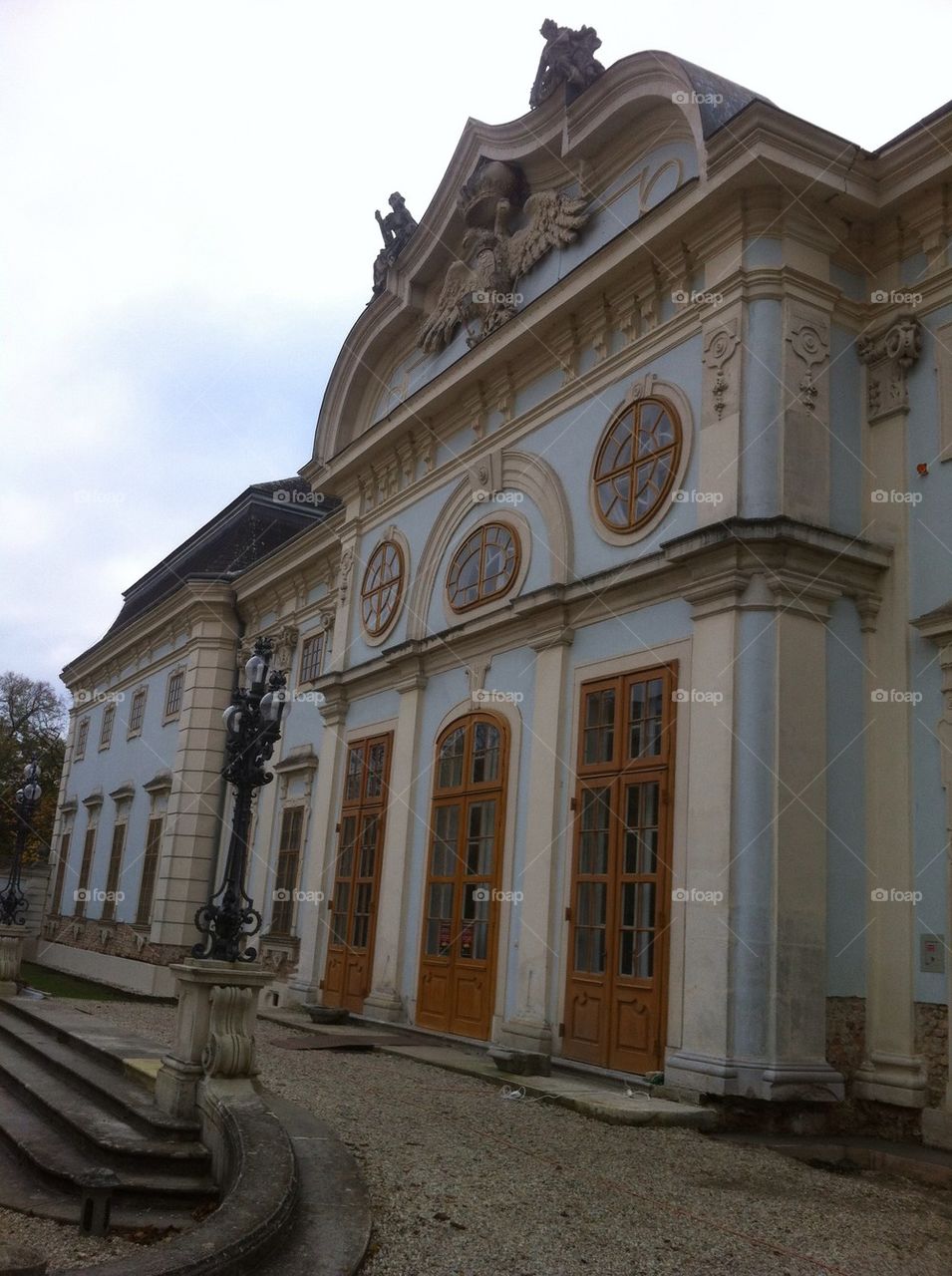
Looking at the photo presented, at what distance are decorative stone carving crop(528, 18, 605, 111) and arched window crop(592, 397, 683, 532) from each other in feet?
14.1

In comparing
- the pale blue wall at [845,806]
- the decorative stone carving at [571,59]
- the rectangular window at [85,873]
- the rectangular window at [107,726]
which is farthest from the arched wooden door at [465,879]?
the rectangular window at [107,726]

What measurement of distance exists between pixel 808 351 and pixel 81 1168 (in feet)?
28.1

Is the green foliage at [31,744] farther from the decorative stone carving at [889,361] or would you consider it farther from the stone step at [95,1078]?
the decorative stone carving at [889,361]

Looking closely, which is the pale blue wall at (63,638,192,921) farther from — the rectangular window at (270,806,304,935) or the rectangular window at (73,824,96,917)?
the rectangular window at (270,806,304,935)

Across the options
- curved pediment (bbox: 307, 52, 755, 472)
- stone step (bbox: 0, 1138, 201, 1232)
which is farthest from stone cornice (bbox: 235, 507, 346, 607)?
stone step (bbox: 0, 1138, 201, 1232)

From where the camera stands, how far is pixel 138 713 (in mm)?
28062

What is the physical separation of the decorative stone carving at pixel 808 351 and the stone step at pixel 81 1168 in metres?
7.81

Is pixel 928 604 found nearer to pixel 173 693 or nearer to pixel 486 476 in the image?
pixel 486 476

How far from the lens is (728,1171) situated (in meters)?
7.31

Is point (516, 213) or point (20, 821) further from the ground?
point (516, 213)

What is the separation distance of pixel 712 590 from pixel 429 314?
832cm

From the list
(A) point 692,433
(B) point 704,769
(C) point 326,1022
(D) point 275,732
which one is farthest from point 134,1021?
(A) point 692,433

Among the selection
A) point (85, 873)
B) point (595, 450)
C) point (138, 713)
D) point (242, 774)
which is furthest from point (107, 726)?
point (242, 774)

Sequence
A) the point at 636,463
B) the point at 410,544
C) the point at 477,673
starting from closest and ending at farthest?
the point at 636,463
the point at 477,673
the point at 410,544
